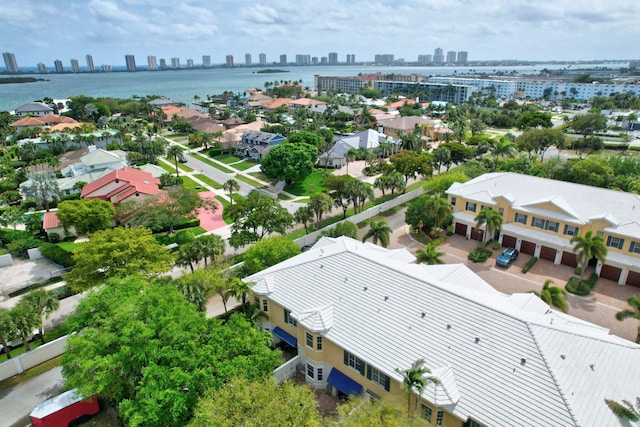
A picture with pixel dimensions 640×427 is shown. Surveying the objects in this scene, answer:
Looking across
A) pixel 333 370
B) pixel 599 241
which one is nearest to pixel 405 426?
pixel 333 370

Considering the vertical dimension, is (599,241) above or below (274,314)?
above

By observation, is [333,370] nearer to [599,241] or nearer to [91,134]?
[599,241]

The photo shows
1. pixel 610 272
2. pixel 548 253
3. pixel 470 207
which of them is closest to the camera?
pixel 610 272

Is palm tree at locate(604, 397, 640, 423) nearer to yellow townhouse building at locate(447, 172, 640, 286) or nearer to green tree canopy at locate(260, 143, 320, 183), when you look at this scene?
yellow townhouse building at locate(447, 172, 640, 286)

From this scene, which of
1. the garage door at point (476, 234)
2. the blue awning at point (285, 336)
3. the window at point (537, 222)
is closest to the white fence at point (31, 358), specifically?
the blue awning at point (285, 336)

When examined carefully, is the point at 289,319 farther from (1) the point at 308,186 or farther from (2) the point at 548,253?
(1) the point at 308,186

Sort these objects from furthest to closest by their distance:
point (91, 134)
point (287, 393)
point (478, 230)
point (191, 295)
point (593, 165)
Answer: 1. point (91, 134)
2. point (593, 165)
3. point (478, 230)
4. point (191, 295)
5. point (287, 393)

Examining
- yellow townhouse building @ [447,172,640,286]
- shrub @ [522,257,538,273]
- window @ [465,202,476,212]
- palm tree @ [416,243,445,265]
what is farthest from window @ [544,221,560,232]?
palm tree @ [416,243,445,265]

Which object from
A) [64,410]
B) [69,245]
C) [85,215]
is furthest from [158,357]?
[69,245]
